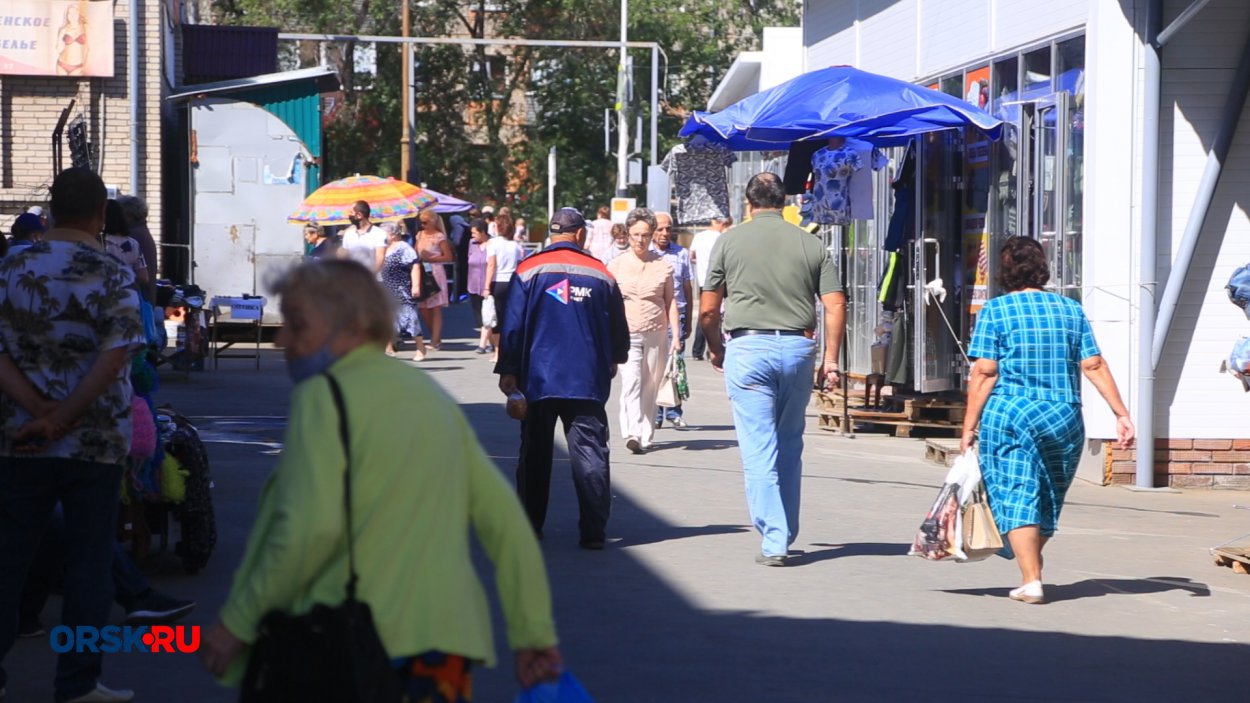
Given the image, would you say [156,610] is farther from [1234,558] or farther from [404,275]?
[404,275]

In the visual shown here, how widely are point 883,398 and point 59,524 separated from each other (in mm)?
10839

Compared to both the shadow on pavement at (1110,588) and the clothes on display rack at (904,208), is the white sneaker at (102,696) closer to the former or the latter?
the shadow on pavement at (1110,588)

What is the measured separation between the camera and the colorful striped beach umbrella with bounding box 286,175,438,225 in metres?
22.0

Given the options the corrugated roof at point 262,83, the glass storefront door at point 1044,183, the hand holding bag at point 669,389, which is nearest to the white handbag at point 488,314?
the corrugated roof at point 262,83

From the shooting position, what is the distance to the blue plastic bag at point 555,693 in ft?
11.8

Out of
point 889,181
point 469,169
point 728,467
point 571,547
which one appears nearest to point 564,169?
point 469,169

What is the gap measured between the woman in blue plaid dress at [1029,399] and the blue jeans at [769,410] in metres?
1.11

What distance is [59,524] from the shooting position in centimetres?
669

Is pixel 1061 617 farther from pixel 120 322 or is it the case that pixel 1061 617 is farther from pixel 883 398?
pixel 883 398

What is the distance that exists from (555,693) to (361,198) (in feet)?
65.0

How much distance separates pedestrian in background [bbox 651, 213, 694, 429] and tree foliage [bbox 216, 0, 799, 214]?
33.9 meters

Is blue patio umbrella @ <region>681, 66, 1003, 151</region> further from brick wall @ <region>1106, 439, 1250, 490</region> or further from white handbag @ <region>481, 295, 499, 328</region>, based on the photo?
white handbag @ <region>481, 295, 499, 328</region>

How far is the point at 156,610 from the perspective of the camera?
696cm

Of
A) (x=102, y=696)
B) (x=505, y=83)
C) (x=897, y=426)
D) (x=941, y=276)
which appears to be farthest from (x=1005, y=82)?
(x=505, y=83)
